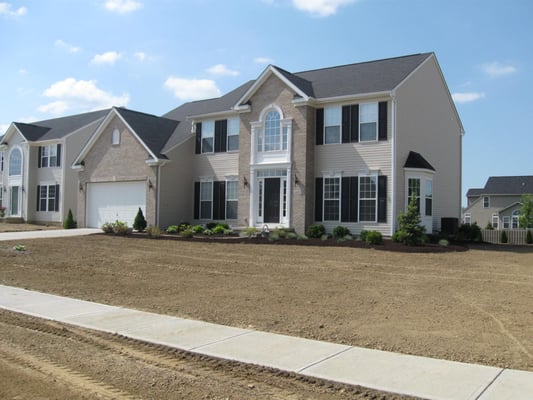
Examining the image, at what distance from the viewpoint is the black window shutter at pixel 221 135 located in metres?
27.4

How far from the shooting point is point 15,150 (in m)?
38.3

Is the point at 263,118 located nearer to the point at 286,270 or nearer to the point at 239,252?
the point at 239,252

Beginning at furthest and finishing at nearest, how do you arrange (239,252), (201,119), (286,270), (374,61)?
(201,119) < (374,61) < (239,252) < (286,270)

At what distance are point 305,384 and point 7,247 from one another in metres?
16.7

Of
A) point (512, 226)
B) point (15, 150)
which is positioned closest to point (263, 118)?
point (15, 150)

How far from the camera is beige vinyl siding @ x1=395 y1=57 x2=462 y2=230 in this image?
2245cm

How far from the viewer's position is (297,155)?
926 inches

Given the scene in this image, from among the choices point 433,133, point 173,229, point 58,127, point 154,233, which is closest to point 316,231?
point 173,229

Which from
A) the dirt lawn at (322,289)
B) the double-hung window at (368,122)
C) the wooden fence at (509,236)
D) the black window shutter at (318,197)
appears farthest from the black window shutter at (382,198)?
the wooden fence at (509,236)

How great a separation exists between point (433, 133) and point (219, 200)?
445 inches

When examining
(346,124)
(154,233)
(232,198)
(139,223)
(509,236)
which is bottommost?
(509,236)

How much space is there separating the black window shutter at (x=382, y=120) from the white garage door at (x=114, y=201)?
42.1ft

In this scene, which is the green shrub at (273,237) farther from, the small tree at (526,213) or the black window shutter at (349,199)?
the small tree at (526,213)

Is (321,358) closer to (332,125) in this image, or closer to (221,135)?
(332,125)
